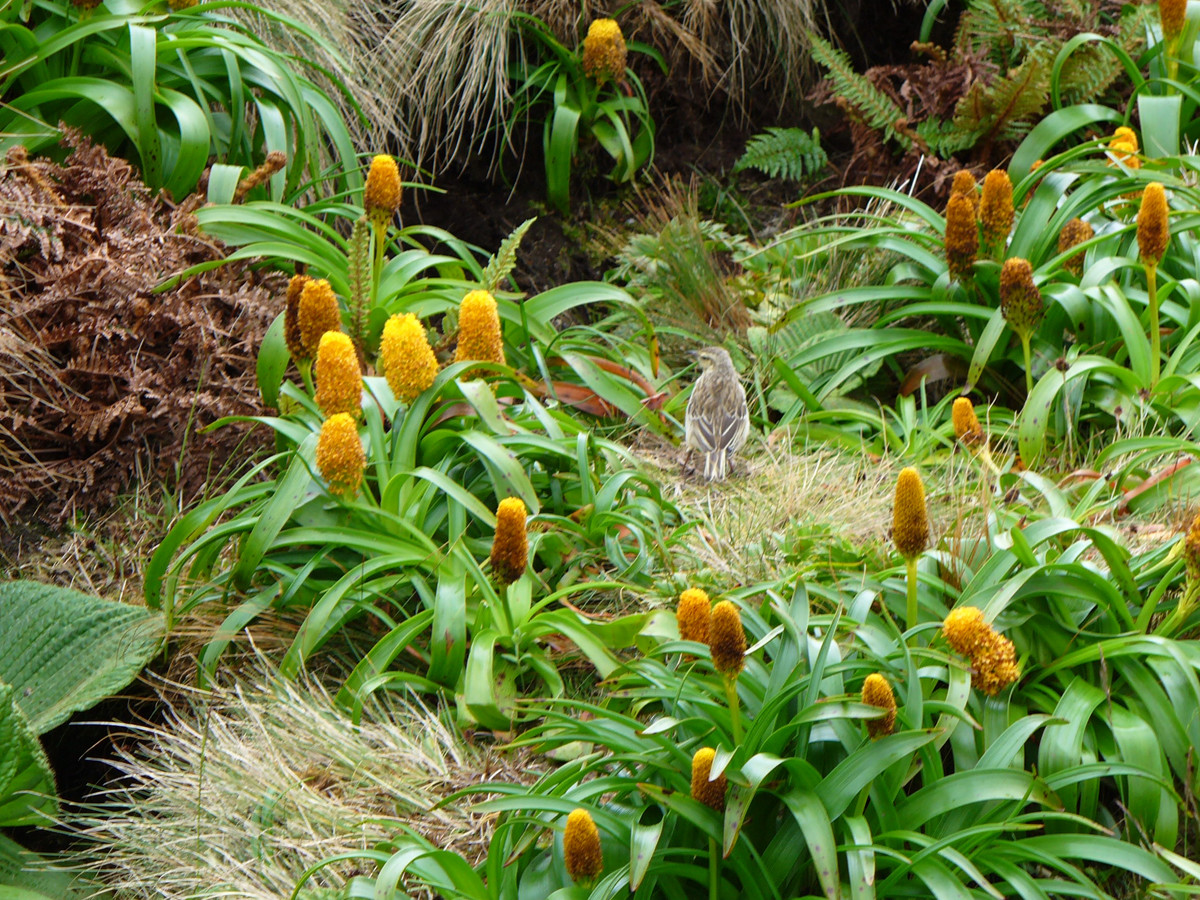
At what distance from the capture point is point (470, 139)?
5.39 metres

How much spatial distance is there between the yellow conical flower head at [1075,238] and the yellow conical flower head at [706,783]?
246cm

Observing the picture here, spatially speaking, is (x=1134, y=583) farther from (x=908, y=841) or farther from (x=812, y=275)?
(x=812, y=275)

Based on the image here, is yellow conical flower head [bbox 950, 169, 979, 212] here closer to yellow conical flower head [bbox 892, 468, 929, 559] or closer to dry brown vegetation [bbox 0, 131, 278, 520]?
yellow conical flower head [bbox 892, 468, 929, 559]

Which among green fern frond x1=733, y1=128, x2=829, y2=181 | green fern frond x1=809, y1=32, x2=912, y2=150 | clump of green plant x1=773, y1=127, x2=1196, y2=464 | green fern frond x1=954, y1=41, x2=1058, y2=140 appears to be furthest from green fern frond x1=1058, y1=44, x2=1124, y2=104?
green fern frond x1=733, y1=128, x2=829, y2=181

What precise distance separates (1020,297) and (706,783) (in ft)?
6.49

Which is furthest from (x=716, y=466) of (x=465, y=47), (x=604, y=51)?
(x=465, y=47)

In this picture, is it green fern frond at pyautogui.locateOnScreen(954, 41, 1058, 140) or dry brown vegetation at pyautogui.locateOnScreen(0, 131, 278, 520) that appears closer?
dry brown vegetation at pyautogui.locateOnScreen(0, 131, 278, 520)

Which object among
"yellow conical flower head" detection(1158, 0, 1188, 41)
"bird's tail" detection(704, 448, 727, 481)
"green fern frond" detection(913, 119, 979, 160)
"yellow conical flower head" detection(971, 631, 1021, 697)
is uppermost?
"yellow conical flower head" detection(1158, 0, 1188, 41)

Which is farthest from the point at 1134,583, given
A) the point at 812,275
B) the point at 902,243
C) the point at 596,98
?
the point at 596,98

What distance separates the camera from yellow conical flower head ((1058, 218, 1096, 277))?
147 inches

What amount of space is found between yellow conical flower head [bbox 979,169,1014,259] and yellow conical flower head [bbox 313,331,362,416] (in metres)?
2.08

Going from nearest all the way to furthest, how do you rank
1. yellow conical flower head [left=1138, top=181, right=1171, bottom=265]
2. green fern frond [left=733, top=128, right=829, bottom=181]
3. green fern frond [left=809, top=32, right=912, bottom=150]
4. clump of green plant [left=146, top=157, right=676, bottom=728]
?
clump of green plant [left=146, top=157, right=676, bottom=728]
yellow conical flower head [left=1138, top=181, right=1171, bottom=265]
green fern frond [left=809, top=32, right=912, bottom=150]
green fern frond [left=733, top=128, right=829, bottom=181]

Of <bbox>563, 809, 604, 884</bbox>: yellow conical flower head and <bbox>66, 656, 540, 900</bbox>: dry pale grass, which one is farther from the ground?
<bbox>563, 809, 604, 884</bbox>: yellow conical flower head

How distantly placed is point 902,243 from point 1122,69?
1606 millimetres
